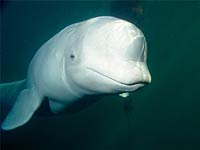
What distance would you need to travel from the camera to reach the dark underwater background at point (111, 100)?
12.6m

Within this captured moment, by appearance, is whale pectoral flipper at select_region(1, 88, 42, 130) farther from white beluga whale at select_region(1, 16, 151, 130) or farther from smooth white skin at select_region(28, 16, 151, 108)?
smooth white skin at select_region(28, 16, 151, 108)

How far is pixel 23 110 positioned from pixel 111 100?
44.6ft

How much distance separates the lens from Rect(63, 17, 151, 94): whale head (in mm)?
3381

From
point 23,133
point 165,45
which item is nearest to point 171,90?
point 165,45

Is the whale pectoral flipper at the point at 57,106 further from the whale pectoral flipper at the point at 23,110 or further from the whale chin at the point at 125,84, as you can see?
the whale chin at the point at 125,84

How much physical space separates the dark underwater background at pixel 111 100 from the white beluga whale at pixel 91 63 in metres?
4.58

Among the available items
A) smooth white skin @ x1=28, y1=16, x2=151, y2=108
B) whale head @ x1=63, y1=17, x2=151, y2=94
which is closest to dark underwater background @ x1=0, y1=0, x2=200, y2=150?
smooth white skin @ x1=28, y1=16, x2=151, y2=108

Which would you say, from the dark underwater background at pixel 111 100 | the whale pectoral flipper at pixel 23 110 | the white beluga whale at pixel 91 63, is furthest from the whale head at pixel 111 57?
the dark underwater background at pixel 111 100

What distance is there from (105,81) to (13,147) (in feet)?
26.6

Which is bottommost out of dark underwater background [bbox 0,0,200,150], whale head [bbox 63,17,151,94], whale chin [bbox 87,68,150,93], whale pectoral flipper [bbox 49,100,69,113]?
dark underwater background [bbox 0,0,200,150]

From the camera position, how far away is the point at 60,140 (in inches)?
521

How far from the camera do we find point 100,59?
3.53 meters

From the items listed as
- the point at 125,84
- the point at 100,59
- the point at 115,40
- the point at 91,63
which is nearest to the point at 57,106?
the point at 91,63

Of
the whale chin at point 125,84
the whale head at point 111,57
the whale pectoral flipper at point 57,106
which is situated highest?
the whale head at point 111,57
